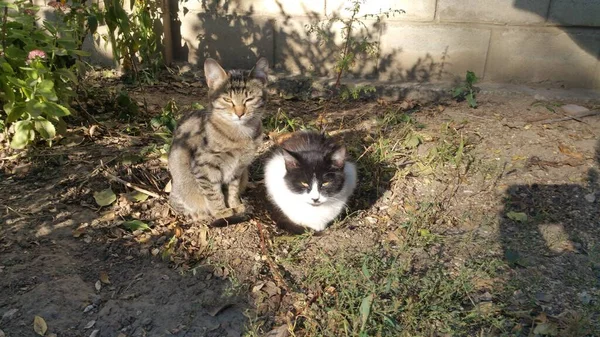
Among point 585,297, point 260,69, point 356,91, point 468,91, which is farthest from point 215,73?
point 468,91

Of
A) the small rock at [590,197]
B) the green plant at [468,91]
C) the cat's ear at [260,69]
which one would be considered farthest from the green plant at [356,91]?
the small rock at [590,197]

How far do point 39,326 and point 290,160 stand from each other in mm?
1689

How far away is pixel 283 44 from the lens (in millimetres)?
5352

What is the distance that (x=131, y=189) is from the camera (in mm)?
3607

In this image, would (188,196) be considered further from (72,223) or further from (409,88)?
(409,88)

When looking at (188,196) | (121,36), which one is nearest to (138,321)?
(188,196)

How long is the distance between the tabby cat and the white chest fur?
0.79 ft

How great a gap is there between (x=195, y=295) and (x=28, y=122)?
6.09 feet

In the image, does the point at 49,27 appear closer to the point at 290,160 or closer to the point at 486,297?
the point at 290,160

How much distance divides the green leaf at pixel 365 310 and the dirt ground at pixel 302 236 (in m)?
0.19

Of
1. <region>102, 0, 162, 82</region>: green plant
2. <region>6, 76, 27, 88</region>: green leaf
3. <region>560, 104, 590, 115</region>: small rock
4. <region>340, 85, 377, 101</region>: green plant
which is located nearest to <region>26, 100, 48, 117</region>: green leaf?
<region>6, 76, 27, 88</region>: green leaf

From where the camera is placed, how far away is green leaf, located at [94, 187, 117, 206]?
3355mm

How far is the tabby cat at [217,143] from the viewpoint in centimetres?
321

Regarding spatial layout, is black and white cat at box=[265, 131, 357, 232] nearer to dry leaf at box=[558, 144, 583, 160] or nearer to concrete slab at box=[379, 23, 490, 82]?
dry leaf at box=[558, 144, 583, 160]
